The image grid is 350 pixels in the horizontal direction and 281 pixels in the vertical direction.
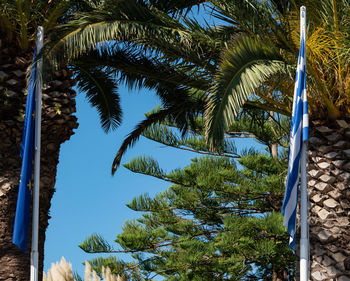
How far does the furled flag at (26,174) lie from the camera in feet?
23.4

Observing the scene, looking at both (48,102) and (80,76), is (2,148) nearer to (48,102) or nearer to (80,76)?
(48,102)

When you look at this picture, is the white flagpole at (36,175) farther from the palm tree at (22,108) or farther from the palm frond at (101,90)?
the palm frond at (101,90)

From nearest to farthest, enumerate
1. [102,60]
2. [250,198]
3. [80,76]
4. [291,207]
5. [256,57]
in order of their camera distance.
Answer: [291,207] < [256,57] < [102,60] < [80,76] < [250,198]

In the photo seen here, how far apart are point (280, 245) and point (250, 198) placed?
5.99 ft

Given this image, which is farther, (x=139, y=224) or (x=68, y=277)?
(x=139, y=224)

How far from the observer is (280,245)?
15438mm

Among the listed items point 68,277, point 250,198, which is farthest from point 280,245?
point 68,277

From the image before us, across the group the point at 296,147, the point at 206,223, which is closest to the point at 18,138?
the point at 296,147

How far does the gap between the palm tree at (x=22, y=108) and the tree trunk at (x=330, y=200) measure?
138 inches

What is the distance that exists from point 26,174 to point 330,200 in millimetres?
4147

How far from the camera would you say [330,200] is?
8203mm

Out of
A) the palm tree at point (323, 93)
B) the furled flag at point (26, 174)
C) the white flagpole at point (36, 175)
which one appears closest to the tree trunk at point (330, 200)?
the palm tree at point (323, 93)

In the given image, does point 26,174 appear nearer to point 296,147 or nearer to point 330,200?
point 296,147

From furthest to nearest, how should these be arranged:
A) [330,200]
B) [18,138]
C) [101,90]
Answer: [101,90]
[330,200]
[18,138]
